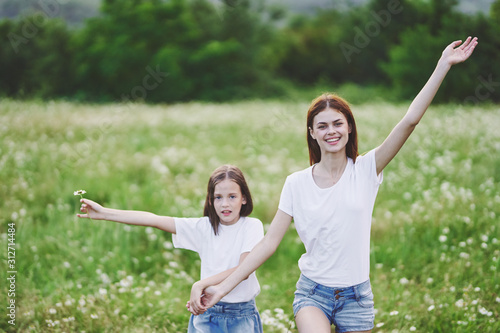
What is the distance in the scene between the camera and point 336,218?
9.12ft

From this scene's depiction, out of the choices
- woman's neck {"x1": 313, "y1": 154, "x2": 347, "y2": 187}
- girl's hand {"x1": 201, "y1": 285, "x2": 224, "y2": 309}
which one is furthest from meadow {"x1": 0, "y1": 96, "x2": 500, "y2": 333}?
woman's neck {"x1": 313, "y1": 154, "x2": 347, "y2": 187}

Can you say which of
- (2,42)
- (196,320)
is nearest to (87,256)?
(196,320)

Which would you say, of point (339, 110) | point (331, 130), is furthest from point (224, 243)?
point (339, 110)

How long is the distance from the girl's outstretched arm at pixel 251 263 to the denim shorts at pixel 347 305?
1.19 ft

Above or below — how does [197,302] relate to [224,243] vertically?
below

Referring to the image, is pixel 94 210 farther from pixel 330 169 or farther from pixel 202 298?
pixel 330 169

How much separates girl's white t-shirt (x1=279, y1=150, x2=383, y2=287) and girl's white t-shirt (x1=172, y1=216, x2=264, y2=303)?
1.21ft

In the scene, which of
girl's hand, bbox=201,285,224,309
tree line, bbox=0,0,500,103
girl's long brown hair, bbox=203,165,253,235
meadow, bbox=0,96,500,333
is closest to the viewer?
girl's hand, bbox=201,285,224,309

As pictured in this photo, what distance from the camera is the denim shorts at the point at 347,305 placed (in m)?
2.78

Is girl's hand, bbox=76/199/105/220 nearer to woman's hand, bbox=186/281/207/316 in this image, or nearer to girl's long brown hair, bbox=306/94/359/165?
woman's hand, bbox=186/281/207/316

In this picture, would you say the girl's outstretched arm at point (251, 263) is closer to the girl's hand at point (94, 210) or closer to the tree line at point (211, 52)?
the girl's hand at point (94, 210)

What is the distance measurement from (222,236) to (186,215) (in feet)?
8.86

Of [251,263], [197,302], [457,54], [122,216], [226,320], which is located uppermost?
[457,54]

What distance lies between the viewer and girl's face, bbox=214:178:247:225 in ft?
10.2
